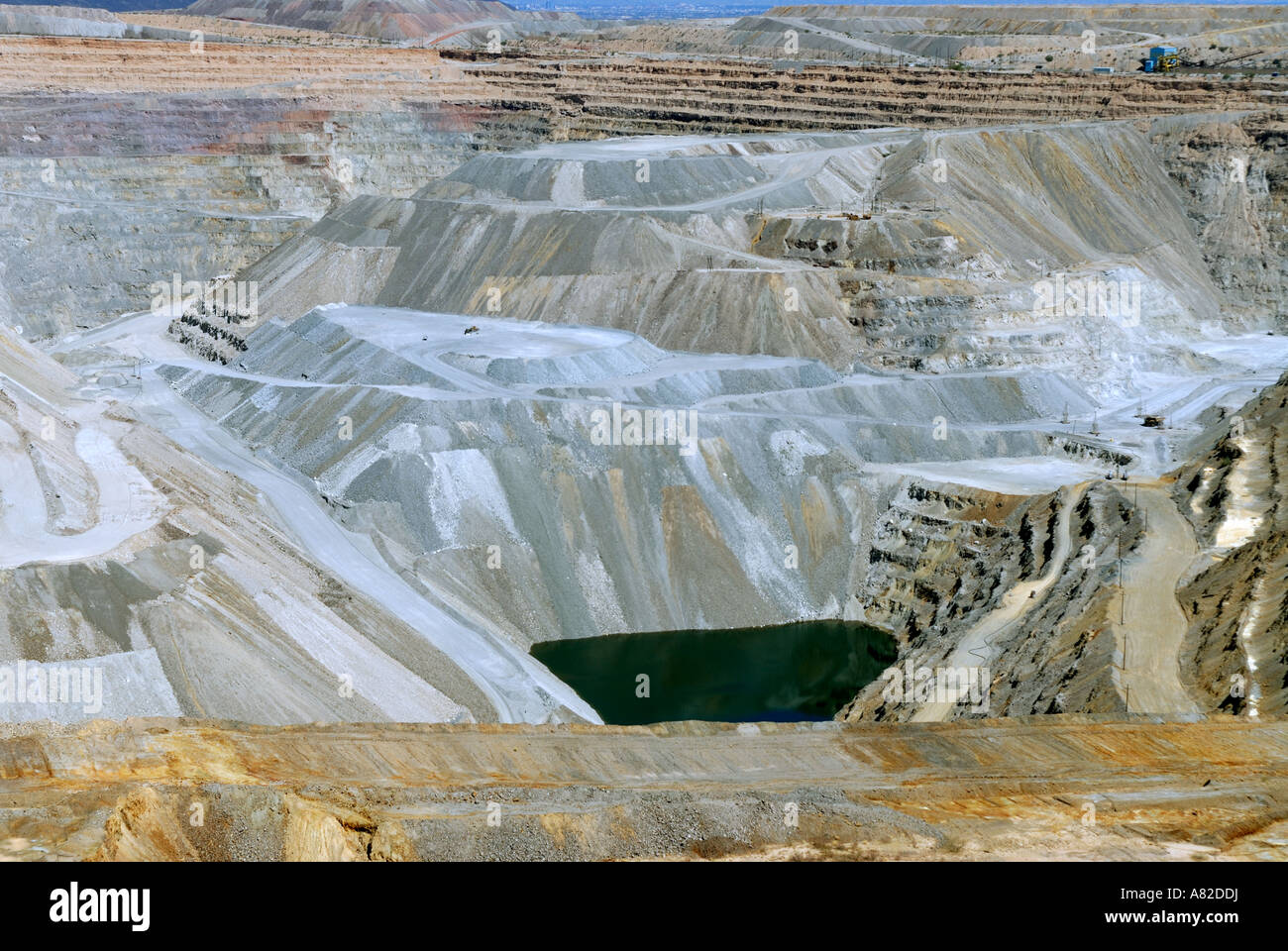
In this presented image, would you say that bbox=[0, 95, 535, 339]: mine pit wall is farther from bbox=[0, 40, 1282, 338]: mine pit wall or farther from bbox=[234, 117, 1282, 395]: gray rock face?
bbox=[234, 117, 1282, 395]: gray rock face

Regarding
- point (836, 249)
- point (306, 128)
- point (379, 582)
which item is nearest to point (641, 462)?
point (379, 582)

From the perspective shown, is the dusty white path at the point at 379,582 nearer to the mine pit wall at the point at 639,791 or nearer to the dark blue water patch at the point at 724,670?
the dark blue water patch at the point at 724,670

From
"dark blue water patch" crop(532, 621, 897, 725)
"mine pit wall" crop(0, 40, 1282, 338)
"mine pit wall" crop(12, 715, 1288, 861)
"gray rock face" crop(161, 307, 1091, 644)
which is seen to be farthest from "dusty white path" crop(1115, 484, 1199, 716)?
"mine pit wall" crop(0, 40, 1282, 338)

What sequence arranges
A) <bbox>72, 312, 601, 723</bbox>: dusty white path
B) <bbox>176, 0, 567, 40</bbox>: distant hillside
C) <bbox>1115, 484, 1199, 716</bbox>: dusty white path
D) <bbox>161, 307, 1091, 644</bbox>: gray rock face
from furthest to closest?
<bbox>176, 0, 567, 40</bbox>: distant hillside → <bbox>161, 307, 1091, 644</bbox>: gray rock face → <bbox>72, 312, 601, 723</bbox>: dusty white path → <bbox>1115, 484, 1199, 716</bbox>: dusty white path

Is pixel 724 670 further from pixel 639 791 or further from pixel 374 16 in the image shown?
pixel 374 16

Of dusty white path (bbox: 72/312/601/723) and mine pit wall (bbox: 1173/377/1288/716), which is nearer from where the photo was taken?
mine pit wall (bbox: 1173/377/1288/716)

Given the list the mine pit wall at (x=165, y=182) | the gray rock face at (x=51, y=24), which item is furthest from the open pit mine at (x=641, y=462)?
the gray rock face at (x=51, y=24)

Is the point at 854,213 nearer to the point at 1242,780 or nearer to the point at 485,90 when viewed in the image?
the point at 485,90
